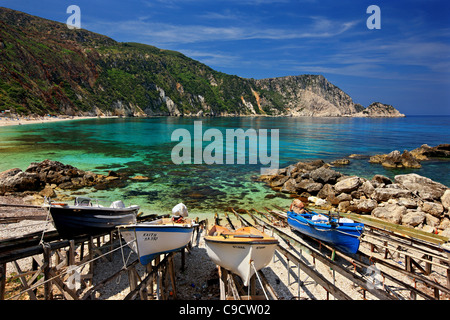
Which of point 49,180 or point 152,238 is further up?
point 152,238

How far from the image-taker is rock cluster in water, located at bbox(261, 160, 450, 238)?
59.3 feet

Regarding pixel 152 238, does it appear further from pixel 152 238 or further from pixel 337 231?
pixel 337 231

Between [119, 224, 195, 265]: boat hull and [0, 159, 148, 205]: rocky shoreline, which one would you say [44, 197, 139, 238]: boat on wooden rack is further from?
[0, 159, 148, 205]: rocky shoreline

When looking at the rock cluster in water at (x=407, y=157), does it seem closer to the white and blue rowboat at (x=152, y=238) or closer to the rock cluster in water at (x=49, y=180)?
the rock cluster in water at (x=49, y=180)

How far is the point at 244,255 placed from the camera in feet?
27.4

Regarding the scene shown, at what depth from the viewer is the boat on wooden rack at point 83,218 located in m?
10.2

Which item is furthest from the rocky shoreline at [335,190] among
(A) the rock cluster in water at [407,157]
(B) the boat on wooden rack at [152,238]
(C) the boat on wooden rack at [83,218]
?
(A) the rock cluster in water at [407,157]

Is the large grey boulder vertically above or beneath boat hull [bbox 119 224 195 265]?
beneath

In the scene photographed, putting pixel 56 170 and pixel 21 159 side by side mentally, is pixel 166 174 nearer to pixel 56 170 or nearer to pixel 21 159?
pixel 56 170

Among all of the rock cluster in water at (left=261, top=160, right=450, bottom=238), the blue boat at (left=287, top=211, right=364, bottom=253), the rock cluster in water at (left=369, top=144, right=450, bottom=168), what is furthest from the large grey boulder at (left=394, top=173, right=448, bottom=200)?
the rock cluster in water at (left=369, top=144, right=450, bottom=168)

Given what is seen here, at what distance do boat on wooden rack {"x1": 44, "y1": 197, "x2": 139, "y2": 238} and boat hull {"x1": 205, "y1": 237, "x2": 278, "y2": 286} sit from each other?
18.9 ft

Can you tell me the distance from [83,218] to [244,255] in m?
7.19

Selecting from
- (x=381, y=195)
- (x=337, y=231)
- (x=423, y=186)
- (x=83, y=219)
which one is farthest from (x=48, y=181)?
(x=423, y=186)

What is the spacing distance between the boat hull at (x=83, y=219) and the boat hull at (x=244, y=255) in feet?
18.9
